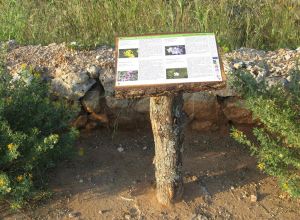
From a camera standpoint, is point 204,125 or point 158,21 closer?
point 204,125

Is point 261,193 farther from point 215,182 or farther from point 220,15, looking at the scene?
point 220,15

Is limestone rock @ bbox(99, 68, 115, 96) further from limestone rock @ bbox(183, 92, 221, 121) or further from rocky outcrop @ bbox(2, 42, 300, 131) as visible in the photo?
limestone rock @ bbox(183, 92, 221, 121)

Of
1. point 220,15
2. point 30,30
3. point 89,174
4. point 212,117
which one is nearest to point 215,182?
point 212,117

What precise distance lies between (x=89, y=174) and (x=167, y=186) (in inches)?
30.4

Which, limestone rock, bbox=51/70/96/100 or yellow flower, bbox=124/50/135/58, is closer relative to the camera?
yellow flower, bbox=124/50/135/58

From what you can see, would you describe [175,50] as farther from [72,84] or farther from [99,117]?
[99,117]

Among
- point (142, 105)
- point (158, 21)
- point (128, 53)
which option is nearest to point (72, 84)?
point (142, 105)

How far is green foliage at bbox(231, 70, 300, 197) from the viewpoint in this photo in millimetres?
3139

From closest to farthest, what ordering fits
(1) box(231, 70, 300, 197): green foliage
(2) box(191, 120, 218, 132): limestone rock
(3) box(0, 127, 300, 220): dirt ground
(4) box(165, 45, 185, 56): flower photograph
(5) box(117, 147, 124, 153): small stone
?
(4) box(165, 45, 185, 56): flower photograph < (1) box(231, 70, 300, 197): green foliage < (3) box(0, 127, 300, 220): dirt ground < (5) box(117, 147, 124, 153): small stone < (2) box(191, 120, 218, 132): limestone rock

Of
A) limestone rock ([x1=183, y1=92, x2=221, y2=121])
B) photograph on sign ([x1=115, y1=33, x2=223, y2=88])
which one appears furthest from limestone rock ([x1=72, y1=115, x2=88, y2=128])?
photograph on sign ([x1=115, y1=33, x2=223, y2=88])

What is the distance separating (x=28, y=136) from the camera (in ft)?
10.9

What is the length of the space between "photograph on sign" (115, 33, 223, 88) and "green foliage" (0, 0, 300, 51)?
170cm

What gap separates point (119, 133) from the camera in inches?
169

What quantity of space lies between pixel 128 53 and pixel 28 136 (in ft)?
3.27
